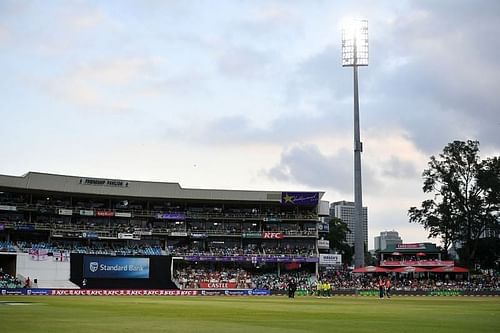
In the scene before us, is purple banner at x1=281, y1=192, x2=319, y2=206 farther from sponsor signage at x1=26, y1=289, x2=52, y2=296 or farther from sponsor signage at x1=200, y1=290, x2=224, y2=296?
sponsor signage at x1=26, y1=289, x2=52, y2=296

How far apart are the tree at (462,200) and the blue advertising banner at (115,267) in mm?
43895

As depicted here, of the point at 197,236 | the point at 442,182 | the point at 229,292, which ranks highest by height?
the point at 442,182

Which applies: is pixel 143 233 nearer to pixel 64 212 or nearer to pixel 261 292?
pixel 64 212

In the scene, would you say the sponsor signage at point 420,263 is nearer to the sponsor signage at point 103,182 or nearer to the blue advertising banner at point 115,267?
the blue advertising banner at point 115,267

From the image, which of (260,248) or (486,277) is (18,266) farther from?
(486,277)

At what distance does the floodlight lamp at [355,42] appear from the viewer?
3526 inches

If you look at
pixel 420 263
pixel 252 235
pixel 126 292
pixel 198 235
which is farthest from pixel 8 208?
pixel 420 263

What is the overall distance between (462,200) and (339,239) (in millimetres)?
43651

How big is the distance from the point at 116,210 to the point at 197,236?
12.9 meters

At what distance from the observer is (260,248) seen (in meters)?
108

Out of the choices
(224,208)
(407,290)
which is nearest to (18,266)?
(224,208)

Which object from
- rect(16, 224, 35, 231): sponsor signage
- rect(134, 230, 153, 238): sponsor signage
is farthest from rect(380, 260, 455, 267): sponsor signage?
rect(16, 224, 35, 231): sponsor signage

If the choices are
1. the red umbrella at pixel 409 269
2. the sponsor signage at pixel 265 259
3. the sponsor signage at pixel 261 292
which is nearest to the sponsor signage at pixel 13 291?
the sponsor signage at pixel 261 292

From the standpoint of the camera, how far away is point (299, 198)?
107 meters
